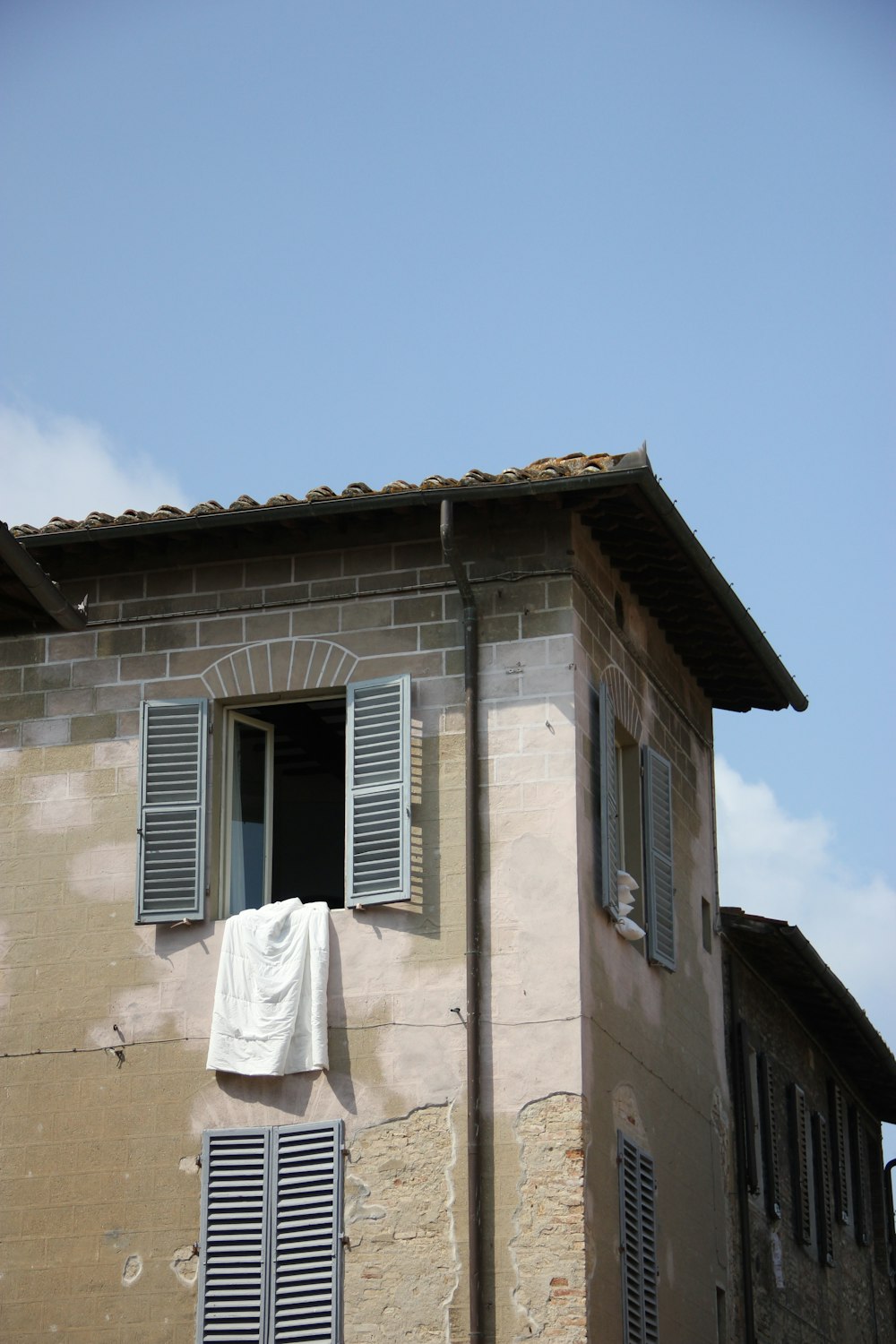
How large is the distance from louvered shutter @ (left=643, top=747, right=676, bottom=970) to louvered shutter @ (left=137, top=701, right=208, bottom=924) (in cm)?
338

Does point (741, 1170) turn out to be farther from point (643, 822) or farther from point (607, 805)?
point (607, 805)

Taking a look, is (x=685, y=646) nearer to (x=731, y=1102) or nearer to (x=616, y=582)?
(x=616, y=582)

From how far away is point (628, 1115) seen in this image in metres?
15.0

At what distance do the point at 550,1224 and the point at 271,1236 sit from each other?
1872 millimetres

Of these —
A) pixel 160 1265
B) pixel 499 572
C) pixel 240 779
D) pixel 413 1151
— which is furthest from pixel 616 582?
pixel 160 1265

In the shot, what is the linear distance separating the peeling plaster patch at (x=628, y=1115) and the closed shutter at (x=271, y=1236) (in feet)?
6.28

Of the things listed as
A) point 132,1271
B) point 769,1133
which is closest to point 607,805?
point 132,1271

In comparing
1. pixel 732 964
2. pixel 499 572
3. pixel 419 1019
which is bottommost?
pixel 419 1019

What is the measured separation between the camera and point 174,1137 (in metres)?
14.5

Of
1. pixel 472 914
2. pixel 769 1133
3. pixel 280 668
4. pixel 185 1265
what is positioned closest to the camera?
pixel 185 1265

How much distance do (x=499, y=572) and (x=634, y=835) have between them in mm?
2421

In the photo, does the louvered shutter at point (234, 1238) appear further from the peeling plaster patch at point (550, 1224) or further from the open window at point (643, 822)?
the open window at point (643, 822)

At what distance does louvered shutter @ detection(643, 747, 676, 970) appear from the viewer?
52.9 feet

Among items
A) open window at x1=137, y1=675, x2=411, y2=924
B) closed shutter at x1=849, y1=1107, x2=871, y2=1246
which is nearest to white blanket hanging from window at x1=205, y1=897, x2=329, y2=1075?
open window at x1=137, y1=675, x2=411, y2=924
